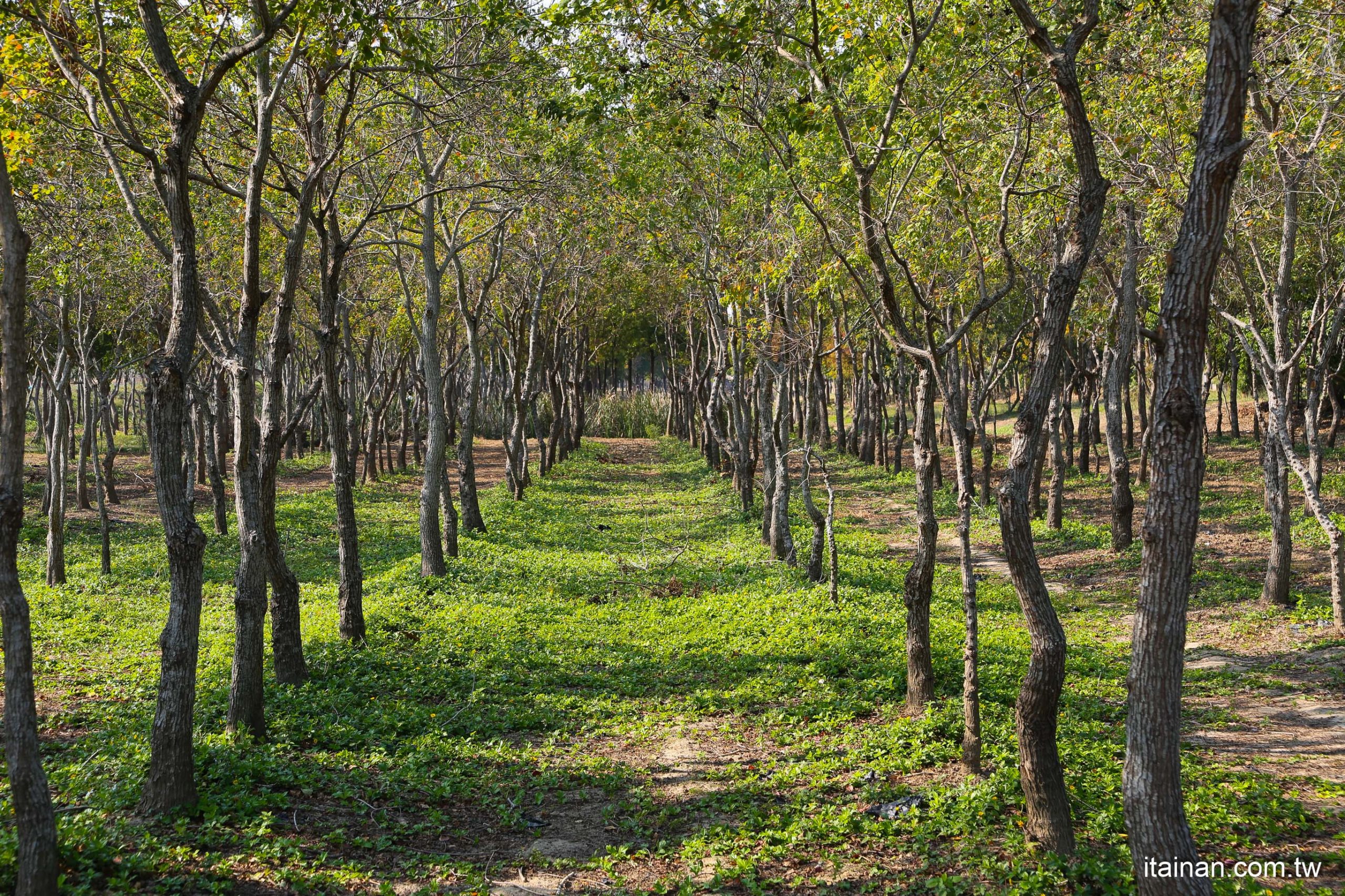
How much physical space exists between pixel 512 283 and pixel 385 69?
21.9 m

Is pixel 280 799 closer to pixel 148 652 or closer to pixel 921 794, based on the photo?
pixel 921 794

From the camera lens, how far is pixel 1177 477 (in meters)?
4.60

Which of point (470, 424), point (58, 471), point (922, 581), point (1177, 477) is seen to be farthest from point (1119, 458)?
point (58, 471)

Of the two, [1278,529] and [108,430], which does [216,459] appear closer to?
[108,430]

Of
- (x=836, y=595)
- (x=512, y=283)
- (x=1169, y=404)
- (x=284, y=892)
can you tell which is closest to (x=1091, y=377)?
(x=836, y=595)

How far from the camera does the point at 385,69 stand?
864cm

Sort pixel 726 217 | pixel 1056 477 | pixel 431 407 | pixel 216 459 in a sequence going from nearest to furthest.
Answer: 1. pixel 431 407
2. pixel 726 217
3. pixel 216 459
4. pixel 1056 477

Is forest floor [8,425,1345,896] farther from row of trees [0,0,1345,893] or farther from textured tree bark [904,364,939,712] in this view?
row of trees [0,0,1345,893]

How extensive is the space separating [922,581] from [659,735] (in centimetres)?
311

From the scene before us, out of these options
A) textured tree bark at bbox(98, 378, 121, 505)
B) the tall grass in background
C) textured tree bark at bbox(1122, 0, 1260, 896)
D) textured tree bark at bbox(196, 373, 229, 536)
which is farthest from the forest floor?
the tall grass in background

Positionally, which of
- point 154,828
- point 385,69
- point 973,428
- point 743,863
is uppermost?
point 385,69

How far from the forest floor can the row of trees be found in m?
0.63

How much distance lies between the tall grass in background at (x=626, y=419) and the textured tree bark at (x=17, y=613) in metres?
49.4

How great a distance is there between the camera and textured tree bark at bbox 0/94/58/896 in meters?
4.74
